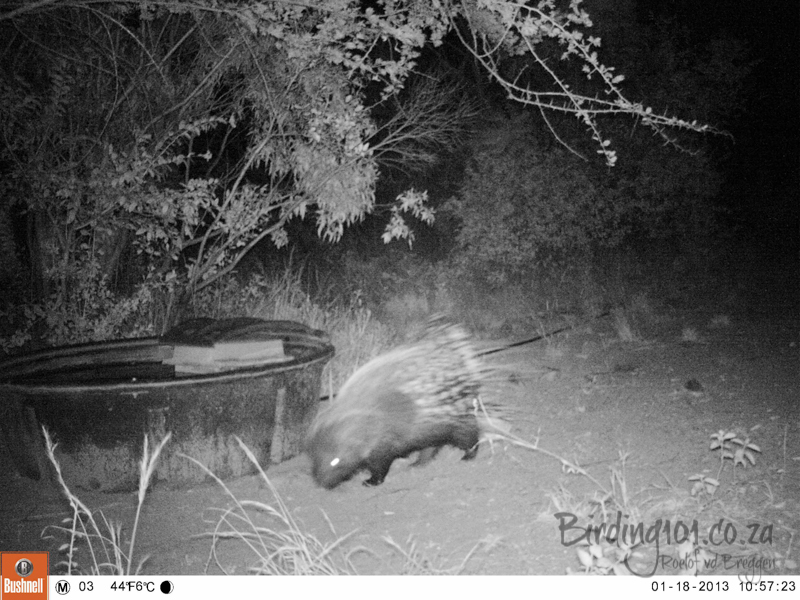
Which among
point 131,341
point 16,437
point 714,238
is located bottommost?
point 16,437

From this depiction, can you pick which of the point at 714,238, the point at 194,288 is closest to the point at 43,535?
the point at 194,288

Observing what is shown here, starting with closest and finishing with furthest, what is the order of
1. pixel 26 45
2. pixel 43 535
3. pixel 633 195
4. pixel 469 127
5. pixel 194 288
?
1. pixel 43 535
2. pixel 26 45
3. pixel 194 288
4. pixel 469 127
5. pixel 633 195

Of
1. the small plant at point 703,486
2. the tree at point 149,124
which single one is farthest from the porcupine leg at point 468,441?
the tree at point 149,124

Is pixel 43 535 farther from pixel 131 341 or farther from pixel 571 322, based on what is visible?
pixel 571 322

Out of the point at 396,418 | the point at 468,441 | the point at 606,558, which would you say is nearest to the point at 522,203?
the point at 468,441

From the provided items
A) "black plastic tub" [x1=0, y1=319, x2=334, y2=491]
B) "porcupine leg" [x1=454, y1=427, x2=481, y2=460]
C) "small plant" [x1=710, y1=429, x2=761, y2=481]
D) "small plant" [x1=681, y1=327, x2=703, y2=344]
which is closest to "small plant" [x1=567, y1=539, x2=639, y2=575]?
"small plant" [x1=710, y1=429, x2=761, y2=481]

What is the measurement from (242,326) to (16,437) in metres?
1.59

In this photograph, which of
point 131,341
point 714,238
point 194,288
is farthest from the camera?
point 714,238

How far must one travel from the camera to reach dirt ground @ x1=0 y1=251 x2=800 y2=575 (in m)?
3.00

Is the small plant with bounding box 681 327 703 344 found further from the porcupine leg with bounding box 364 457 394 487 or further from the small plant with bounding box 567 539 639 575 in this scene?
the small plant with bounding box 567 539 639 575

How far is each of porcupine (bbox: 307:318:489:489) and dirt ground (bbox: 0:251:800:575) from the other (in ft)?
0.45

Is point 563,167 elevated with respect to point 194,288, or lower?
elevated

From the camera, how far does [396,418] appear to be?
4.29 m

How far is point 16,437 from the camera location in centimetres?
434
